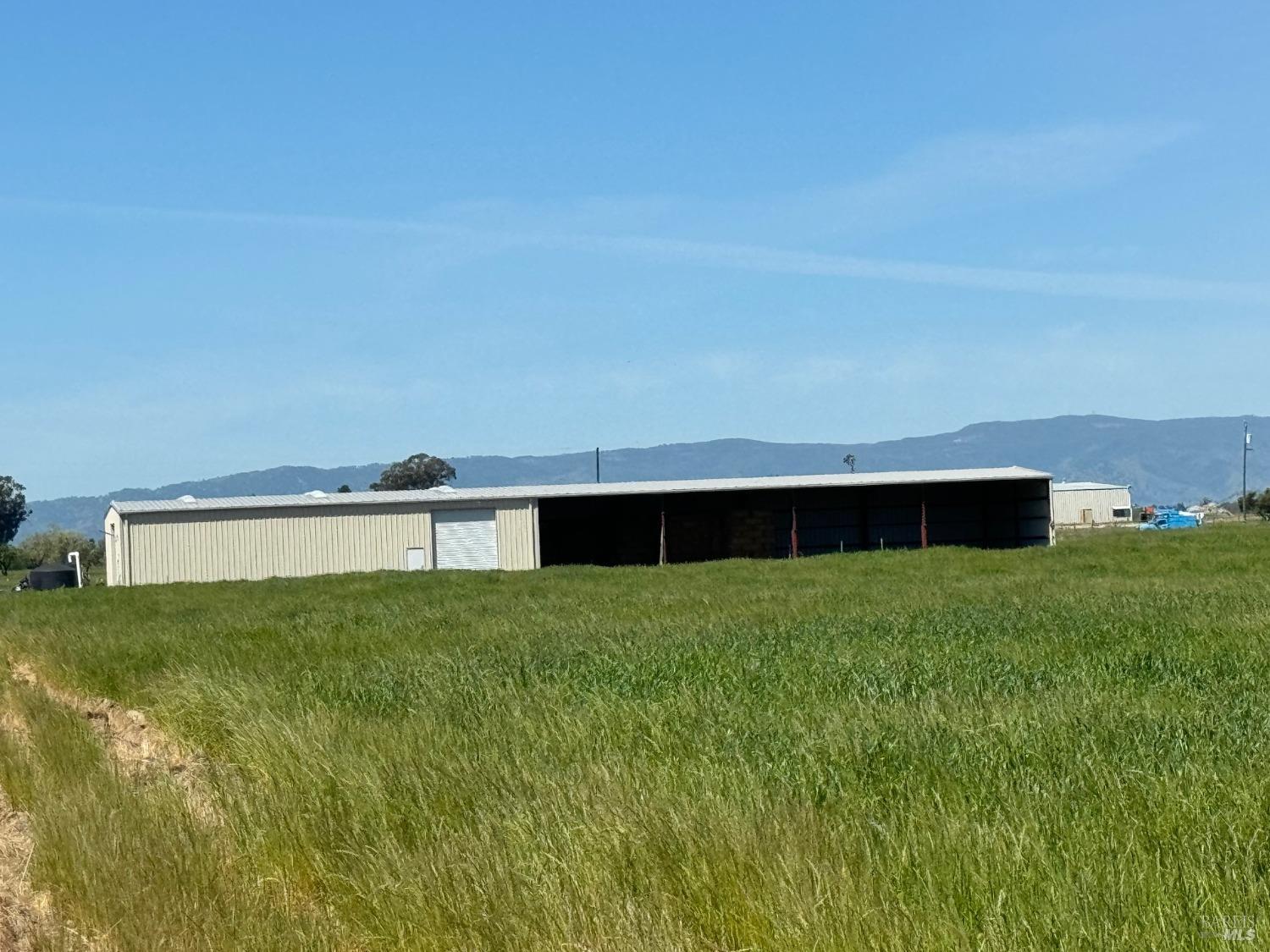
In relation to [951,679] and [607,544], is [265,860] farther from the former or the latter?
[607,544]

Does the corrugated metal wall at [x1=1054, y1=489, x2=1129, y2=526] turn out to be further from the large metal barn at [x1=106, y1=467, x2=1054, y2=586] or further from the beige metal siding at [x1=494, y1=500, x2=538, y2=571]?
the beige metal siding at [x1=494, y1=500, x2=538, y2=571]

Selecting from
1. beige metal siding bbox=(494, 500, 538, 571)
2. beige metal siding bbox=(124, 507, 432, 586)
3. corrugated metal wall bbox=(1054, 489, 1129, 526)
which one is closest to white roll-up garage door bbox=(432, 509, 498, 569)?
beige metal siding bbox=(494, 500, 538, 571)

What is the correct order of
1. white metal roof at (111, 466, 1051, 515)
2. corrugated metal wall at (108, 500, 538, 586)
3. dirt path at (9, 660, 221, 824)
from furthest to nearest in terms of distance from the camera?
white metal roof at (111, 466, 1051, 515) < corrugated metal wall at (108, 500, 538, 586) < dirt path at (9, 660, 221, 824)

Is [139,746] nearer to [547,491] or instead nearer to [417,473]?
[547,491]

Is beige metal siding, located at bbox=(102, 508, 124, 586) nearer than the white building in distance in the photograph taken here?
Yes

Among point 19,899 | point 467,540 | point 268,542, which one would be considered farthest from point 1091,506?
point 19,899

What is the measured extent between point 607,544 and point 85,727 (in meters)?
45.4

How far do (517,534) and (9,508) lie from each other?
122738mm

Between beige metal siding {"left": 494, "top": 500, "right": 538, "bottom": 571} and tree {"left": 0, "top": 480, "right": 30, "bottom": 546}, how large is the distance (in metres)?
118

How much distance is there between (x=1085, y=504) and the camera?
117812mm

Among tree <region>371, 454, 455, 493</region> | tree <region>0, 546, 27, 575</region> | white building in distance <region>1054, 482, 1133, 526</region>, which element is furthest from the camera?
tree <region>371, 454, 455, 493</region>

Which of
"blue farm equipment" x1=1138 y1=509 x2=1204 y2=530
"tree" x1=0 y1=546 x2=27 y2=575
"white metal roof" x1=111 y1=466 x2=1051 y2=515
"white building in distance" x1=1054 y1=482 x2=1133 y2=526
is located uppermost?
"white metal roof" x1=111 y1=466 x2=1051 y2=515

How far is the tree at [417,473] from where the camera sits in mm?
177625

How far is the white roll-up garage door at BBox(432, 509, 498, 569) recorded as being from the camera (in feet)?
168
